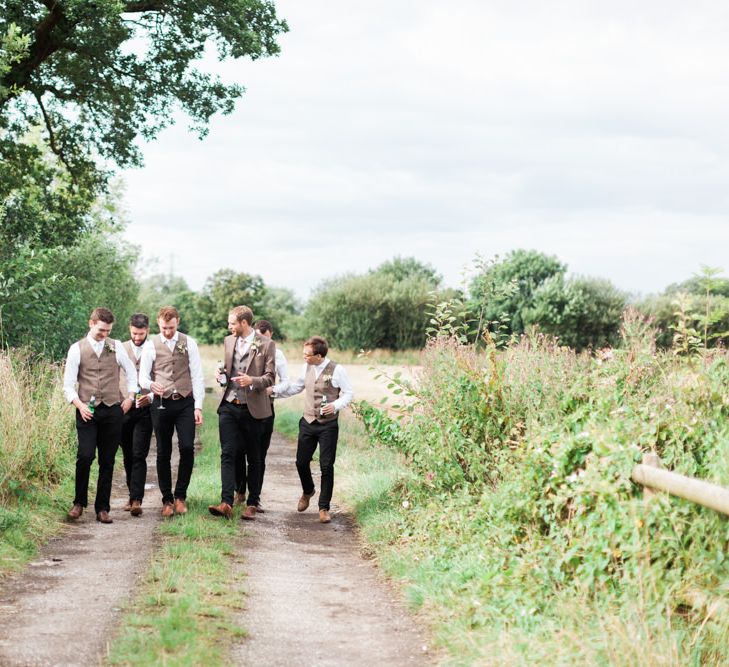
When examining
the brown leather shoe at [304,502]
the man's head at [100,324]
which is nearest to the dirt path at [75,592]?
the brown leather shoe at [304,502]

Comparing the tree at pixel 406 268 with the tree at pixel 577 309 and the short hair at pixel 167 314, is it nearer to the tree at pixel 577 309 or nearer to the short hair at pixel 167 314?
the tree at pixel 577 309

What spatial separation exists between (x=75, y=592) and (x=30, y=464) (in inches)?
155

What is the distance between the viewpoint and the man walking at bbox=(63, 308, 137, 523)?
894 cm

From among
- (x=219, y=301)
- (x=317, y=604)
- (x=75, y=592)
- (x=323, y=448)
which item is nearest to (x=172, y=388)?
(x=323, y=448)

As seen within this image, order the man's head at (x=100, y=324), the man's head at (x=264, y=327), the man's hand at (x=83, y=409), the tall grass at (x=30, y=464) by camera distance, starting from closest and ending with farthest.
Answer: the tall grass at (x=30, y=464) → the man's hand at (x=83, y=409) → the man's head at (x=100, y=324) → the man's head at (x=264, y=327)

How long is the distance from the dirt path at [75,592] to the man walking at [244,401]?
101 centimetres

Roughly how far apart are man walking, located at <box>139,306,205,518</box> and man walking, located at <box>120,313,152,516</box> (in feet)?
0.64

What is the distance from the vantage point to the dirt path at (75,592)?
525 cm

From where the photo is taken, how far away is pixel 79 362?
8.98 metres

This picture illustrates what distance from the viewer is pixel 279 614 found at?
20.3ft

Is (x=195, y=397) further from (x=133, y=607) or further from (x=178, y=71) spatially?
(x=178, y=71)

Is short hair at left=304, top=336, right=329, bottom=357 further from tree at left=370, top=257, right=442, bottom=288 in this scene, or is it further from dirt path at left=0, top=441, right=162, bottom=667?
tree at left=370, top=257, right=442, bottom=288

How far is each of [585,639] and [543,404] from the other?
3.63 meters

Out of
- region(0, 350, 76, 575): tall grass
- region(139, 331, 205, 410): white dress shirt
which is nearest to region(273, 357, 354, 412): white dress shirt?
region(139, 331, 205, 410): white dress shirt
